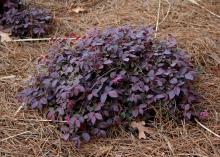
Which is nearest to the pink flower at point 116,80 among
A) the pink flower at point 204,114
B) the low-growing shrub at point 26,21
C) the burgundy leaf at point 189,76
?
the burgundy leaf at point 189,76

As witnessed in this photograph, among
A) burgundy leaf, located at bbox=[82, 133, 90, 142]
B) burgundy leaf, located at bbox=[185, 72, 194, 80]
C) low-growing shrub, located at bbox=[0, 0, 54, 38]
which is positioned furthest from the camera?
low-growing shrub, located at bbox=[0, 0, 54, 38]

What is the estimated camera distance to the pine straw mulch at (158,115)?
2.50 meters

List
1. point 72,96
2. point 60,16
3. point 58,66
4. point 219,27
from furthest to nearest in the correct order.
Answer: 1. point 60,16
2. point 219,27
3. point 58,66
4. point 72,96

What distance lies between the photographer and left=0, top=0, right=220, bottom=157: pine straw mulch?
250 centimetres

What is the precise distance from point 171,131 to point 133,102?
1.03ft

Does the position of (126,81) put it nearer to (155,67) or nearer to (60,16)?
(155,67)

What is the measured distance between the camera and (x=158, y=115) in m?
2.66

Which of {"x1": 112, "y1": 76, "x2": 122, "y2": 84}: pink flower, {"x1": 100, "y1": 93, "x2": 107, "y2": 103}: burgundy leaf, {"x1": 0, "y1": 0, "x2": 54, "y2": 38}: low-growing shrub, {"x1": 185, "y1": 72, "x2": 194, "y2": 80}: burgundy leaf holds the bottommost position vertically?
{"x1": 100, "y1": 93, "x2": 107, "y2": 103}: burgundy leaf

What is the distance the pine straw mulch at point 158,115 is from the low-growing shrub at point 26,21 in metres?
0.13

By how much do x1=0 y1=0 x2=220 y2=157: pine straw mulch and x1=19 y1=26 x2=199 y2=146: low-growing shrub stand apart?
0.10 m

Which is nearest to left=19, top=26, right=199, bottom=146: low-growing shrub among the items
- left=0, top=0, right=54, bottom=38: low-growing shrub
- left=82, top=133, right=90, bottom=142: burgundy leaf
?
left=82, top=133, right=90, bottom=142: burgundy leaf

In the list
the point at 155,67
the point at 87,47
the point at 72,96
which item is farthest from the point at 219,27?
the point at 72,96

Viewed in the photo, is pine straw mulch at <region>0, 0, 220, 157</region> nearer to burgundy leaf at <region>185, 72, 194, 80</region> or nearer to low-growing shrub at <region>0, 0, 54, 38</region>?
low-growing shrub at <region>0, 0, 54, 38</region>

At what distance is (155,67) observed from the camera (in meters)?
2.72
